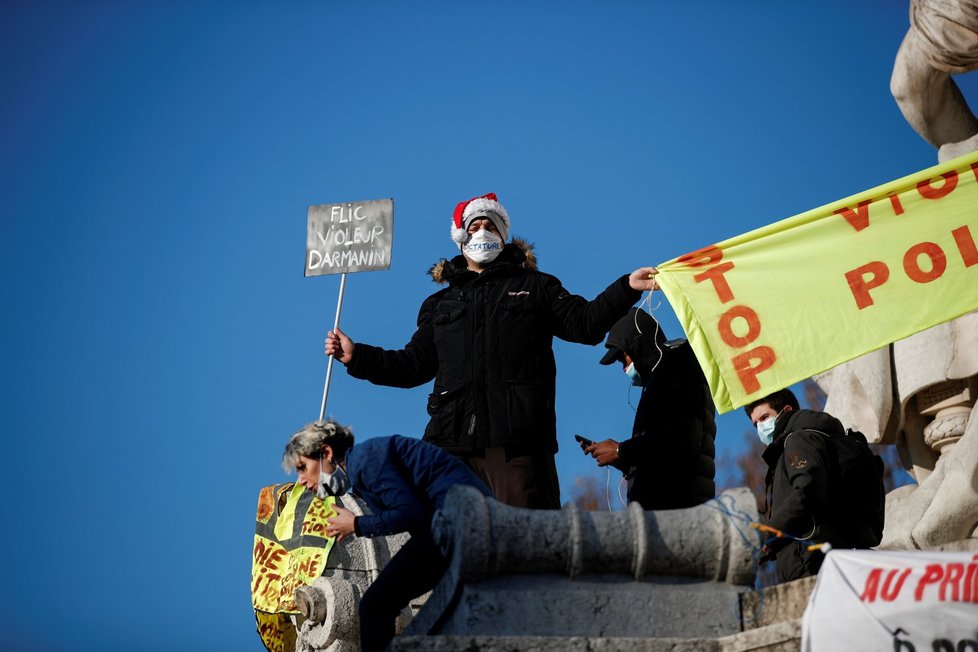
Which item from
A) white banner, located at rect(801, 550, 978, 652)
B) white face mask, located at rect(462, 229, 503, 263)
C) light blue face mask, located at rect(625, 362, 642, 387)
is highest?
white face mask, located at rect(462, 229, 503, 263)

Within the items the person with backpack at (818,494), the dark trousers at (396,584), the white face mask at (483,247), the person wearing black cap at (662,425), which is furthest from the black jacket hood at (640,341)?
the dark trousers at (396,584)

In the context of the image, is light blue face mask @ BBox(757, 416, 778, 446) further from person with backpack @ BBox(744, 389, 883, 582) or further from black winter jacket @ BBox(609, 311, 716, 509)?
person with backpack @ BBox(744, 389, 883, 582)

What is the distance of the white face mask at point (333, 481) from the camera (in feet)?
22.0

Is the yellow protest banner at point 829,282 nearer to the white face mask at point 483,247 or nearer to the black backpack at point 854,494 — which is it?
the black backpack at point 854,494

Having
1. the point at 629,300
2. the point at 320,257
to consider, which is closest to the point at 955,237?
the point at 629,300

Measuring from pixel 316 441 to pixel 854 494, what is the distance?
2.53m

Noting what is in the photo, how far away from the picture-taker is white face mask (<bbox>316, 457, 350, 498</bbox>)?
22.0 feet

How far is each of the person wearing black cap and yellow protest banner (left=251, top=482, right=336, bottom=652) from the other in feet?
5.51

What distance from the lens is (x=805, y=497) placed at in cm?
664

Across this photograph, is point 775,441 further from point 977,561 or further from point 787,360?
point 977,561

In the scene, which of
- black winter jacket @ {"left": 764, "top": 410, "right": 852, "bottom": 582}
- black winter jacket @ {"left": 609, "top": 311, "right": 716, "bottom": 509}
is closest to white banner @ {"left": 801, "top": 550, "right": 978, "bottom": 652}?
black winter jacket @ {"left": 764, "top": 410, "right": 852, "bottom": 582}

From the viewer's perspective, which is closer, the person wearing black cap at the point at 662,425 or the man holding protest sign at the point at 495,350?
the person wearing black cap at the point at 662,425

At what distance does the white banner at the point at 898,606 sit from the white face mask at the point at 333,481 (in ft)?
7.88

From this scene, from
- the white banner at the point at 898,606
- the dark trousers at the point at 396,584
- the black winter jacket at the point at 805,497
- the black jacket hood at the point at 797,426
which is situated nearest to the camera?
the white banner at the point at 898,606
